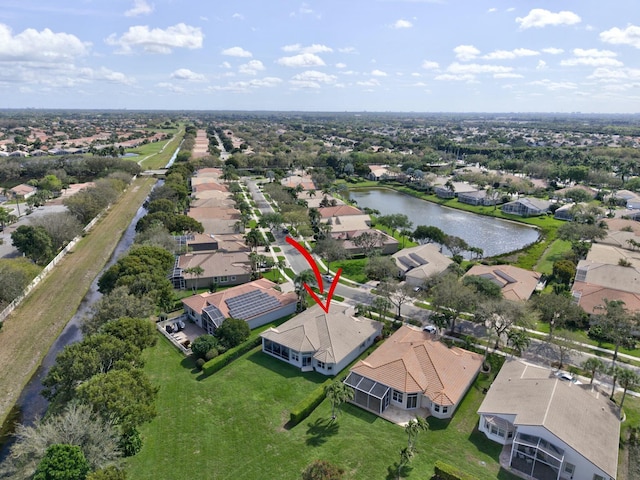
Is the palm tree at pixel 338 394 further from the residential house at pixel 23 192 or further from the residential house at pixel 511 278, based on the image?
the residential house at pixel 23 192

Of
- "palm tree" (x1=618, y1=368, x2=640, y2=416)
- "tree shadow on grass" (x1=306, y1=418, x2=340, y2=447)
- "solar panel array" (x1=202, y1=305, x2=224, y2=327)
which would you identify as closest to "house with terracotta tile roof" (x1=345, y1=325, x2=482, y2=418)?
"tree shadow on grass" (x1=306, y1=418, x2=340, y2=447)

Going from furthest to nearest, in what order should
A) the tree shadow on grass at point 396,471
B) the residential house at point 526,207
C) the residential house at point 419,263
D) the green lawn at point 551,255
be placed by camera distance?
the residential house at point 526,207, the green lawn at point 551,255, the residential house at point 419,263, the tree shadow on grass at point 396,471

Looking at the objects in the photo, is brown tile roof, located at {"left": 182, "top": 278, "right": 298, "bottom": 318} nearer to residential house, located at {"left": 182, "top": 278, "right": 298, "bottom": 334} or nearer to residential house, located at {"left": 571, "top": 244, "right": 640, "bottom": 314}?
residential house, located at {"left": 182, "top": 278, "right": 298, "bottom": 334}

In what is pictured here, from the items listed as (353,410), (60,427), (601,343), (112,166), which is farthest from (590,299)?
(112,166)

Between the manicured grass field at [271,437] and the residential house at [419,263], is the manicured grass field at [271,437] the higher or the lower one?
the lower one

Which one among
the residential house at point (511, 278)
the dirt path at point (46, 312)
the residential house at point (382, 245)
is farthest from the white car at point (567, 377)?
the dirt path at point (46, 312)

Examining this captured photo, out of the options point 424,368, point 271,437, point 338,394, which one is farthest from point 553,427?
point 271,437
